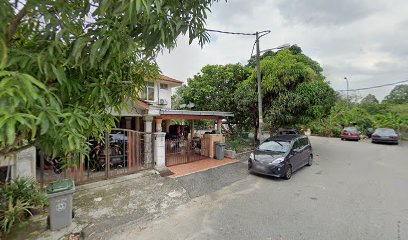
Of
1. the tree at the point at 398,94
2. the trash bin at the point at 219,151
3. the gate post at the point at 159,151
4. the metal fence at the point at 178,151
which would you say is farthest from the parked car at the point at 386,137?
the tree at the point at 398,94

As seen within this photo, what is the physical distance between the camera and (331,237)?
147 inches

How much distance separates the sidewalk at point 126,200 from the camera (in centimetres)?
392

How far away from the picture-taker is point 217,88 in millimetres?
14094

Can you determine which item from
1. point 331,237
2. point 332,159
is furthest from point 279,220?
point 332,159

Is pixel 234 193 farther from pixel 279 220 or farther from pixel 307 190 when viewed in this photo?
pixel 307 190

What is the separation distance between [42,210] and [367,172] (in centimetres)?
1166

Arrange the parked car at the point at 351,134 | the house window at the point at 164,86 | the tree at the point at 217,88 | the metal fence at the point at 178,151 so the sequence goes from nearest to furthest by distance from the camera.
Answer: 1. the metal fence at the point at 178,151
2. the tree at the point at 217,88
3. the house window at the point at 164,86
4. the parked car at the point at 351,134

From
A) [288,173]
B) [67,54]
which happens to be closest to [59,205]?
[67,54]

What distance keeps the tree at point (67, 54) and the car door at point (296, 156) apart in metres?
6.87

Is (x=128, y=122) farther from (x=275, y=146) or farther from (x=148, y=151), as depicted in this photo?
(x=275, y=146)

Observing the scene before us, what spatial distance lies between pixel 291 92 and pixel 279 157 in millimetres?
5258

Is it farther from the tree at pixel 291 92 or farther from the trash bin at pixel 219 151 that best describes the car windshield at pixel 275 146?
the tree at pixel 291 92

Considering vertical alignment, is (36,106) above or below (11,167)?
above

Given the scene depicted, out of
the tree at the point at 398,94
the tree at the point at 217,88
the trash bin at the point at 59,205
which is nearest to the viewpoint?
the trash bin at the point at 59,205
